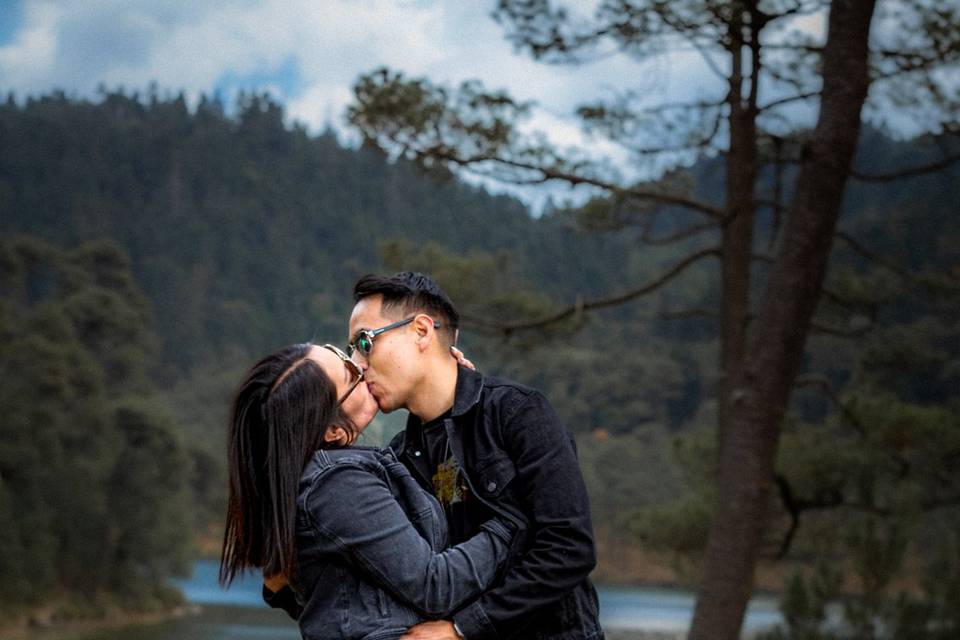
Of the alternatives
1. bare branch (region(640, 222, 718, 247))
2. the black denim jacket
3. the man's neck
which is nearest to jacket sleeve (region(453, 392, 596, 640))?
the black denim jacket

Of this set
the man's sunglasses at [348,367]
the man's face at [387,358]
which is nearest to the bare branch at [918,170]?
the man's face at [387,358]

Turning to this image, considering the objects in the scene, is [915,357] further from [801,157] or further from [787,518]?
[801,157]

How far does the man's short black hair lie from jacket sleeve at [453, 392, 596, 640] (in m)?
0.20

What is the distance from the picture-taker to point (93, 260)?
3161 centimetres

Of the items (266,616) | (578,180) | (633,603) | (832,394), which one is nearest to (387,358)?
(578,180)

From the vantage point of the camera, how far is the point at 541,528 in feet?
5.21

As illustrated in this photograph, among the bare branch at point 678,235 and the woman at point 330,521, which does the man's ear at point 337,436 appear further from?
the bare branch at point 678,235

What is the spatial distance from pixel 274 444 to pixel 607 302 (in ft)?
16.9

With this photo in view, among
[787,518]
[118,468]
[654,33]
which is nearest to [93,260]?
[118,468]

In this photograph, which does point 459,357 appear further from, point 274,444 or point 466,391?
point 274,444

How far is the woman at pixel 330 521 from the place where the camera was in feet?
4.95

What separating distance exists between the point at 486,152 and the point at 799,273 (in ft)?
7.31

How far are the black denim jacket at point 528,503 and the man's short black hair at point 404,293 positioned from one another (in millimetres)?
114

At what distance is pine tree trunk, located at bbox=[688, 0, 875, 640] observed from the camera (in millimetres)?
4824
